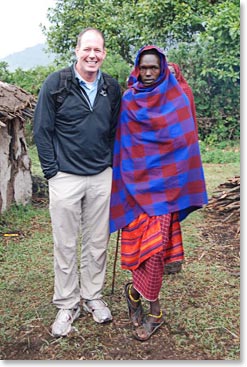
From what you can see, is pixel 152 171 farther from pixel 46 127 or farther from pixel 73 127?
pixel 46 127

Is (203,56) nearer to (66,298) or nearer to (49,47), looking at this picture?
(49,47)

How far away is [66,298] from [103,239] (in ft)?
1.56

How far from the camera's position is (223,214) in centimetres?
609

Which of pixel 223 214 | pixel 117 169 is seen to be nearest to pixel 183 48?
pixel 223 214

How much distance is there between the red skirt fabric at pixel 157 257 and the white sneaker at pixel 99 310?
35cm

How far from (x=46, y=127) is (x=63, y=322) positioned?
51.7 inches

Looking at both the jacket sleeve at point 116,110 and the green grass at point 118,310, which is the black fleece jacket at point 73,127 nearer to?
the jacket sleeve at point 116,110

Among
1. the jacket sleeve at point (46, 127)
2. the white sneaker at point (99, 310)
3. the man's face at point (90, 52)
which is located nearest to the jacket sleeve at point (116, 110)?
the man's face at point (90, 52)

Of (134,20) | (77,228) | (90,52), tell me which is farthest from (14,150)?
(134,20)

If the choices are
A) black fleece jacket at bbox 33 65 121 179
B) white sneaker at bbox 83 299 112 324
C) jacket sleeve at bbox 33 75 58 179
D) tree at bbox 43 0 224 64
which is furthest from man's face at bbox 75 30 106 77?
tree at bbox 43 0 224 64

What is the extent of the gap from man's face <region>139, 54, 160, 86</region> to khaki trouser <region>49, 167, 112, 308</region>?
0.66 meters

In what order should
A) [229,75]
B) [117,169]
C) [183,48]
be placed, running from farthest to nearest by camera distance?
[183,48] → [229,75] → [117,169]

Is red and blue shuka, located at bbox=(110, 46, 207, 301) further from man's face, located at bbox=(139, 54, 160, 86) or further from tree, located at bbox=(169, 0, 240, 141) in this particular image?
tree, located at bbox=(169, 0, 240, 141)

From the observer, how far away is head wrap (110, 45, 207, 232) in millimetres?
2920
